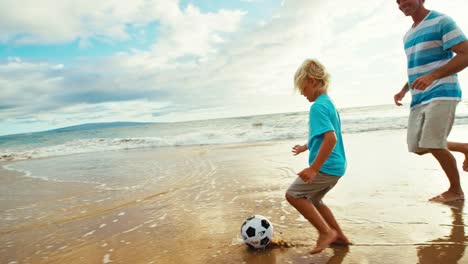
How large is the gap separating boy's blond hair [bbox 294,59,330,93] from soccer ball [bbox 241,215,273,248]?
126 centimetres

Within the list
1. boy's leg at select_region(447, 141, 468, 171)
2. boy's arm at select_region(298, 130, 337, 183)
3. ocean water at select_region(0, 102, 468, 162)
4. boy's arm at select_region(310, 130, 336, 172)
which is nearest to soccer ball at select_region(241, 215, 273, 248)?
boy's arm at select_region(298, 130, 337, 183)

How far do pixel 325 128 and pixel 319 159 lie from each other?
0.83ft

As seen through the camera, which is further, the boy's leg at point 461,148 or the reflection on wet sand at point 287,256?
the boy's leg at point 461,148

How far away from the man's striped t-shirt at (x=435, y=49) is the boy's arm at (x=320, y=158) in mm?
1687

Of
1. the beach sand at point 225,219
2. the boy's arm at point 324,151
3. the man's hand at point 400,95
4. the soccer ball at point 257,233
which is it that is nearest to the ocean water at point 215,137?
the beach sand at point 225,219

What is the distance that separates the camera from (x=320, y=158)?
8.25 ft

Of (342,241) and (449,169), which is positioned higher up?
(449,169)

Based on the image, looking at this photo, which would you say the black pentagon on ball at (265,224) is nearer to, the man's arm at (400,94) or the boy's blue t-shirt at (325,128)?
the boy's blue t-shirt at (325,128)

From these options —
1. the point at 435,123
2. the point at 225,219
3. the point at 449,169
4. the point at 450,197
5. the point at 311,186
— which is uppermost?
the point at 435,123

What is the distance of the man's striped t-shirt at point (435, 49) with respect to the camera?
325 centimetres

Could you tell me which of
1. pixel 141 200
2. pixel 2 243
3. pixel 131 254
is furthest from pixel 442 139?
pixel 2 243

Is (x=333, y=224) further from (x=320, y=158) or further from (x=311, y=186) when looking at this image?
(x=320, y=158)

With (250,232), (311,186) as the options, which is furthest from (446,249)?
(250,232)

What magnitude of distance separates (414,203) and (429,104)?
48.3 inches
